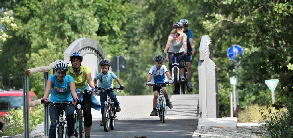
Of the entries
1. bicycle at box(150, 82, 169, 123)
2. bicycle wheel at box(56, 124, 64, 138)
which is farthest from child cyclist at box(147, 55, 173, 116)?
bicycle wheel at box(56, 124, 64, 138)

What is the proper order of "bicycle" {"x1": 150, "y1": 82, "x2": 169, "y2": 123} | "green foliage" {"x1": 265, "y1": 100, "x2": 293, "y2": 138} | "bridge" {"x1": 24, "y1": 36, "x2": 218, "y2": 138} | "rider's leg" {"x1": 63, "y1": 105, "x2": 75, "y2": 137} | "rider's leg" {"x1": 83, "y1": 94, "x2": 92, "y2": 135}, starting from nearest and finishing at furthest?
1. "rider's leg" {"x1": 63, "y1": 105, "x2": 75, "y2": 137}
2. "green foliage" {"x1": 265, "y1": 100, "x2": 293, "y2": 138}
3. "rider's leg" {"x1": 83, "y1": 94, "x2": 92, "y2": 135}
4. "bridge" {"x1": 24, "y1": 36, "x2": 218, "y2": 138}
5. "bicycle" {"x1": 150, "y1": 82, "x2": 169, "y2": 123}

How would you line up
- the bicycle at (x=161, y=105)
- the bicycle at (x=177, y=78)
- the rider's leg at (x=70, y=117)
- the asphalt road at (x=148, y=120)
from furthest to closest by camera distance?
the bicycle at (x=177, y=78) → the bicycle at (x=161, y=105) → the asphalt road at (x=148, y=120) → the rider's leg at (x=70, y=117)

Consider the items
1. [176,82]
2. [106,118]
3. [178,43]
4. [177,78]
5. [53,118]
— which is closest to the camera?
[53,118]

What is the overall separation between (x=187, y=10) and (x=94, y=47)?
21.7 m

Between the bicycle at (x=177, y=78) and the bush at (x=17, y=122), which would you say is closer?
the bush at (x=17, y=122)

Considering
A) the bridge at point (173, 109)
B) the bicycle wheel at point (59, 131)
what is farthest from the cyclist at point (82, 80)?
the bicycle wheel at point (59, 131)

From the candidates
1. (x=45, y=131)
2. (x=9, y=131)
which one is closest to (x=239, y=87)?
(x=9, y=131)

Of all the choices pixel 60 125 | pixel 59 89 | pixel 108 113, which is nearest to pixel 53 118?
pixel 60 125

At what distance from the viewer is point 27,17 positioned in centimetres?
4800

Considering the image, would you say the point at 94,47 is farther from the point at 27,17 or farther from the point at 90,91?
the point at 27,17

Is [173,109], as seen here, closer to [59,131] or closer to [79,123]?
[79,123]

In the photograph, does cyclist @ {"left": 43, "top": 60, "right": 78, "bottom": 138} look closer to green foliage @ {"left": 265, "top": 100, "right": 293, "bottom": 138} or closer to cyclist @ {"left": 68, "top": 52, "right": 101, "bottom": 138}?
cyclist @ {"left": 68, "top": 52, "right": 101, "bottom": 138}

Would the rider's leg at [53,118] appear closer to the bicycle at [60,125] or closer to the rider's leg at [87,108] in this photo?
the bicycle at [60,125]

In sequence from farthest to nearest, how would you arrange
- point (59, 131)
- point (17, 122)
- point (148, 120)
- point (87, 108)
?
point (17, 122) < point (148, 120) < point (87, 108) < point (59, 131)
